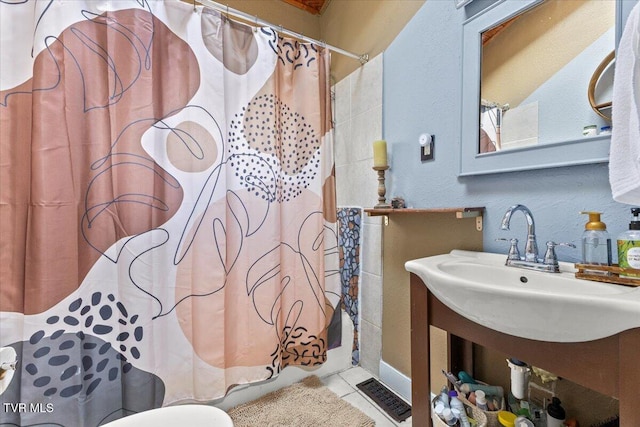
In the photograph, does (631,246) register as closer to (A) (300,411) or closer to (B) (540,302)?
(B) (540,302)

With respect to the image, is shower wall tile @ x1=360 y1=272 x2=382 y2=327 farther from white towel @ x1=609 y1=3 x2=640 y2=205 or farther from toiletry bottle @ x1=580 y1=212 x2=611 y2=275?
white towel @ x1=609 y1=3 x2=640 y2=205

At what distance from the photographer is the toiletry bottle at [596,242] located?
778mm

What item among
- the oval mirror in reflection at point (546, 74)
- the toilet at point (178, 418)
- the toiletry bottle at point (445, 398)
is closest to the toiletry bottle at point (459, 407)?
the toiletry bottle at point (445, 398)

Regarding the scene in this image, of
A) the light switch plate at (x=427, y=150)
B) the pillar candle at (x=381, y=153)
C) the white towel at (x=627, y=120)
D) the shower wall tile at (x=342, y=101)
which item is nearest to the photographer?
the white towel at (x=627, y=120)

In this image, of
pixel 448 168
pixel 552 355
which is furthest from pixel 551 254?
pixel 448 168

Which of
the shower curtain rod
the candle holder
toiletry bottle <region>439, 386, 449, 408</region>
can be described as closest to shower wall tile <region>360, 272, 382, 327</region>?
the candle holder

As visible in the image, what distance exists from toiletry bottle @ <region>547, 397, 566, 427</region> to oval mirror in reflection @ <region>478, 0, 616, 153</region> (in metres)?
0.85

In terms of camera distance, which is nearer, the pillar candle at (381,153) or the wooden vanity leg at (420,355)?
the wooden vanity leg at (420,355)

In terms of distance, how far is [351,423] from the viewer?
1.25 m

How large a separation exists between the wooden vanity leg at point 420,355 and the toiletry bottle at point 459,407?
11 cm

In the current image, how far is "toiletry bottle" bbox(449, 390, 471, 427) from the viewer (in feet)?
3.16

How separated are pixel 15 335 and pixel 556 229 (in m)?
1.81

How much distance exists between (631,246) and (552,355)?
346 mm

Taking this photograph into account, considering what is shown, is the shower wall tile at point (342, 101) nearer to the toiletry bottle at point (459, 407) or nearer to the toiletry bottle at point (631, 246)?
the toiletry bottle at point (631, 246)
